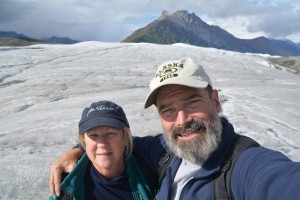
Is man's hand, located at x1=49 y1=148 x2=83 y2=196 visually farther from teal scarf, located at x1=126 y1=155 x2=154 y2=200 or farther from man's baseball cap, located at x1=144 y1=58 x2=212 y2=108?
→ man's baseball cap, located at x1=144 y1=58 x2=212 y2=108

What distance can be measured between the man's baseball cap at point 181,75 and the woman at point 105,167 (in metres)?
0.48

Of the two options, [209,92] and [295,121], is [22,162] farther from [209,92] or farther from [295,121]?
[295,121]

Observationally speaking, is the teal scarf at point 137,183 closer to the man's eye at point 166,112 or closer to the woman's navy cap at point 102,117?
the woman's navy cap at point 102,117

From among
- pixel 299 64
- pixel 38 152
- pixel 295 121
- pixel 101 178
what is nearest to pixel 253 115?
pixel 295 121

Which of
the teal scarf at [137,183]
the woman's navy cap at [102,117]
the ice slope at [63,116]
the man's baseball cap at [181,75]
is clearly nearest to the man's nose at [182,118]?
the man's baseball cap at [181,75]

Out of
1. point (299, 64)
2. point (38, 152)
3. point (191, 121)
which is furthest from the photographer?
point (299, 64)

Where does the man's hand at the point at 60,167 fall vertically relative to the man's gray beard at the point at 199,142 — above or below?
below

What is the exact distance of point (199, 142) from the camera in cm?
260

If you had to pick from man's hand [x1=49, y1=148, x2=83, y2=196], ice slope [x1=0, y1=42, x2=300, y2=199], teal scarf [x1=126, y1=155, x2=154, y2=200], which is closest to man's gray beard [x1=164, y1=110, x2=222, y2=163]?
teal scarf [x1=126, y1=155, x2=154, y2=200]

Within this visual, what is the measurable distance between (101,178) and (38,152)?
2.19 m

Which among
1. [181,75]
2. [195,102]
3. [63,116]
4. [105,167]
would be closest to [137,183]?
[105,167]

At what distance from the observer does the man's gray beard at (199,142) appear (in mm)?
2523

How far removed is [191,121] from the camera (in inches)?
105

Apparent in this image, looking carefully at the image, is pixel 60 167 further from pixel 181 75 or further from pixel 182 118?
pixel 181 75
